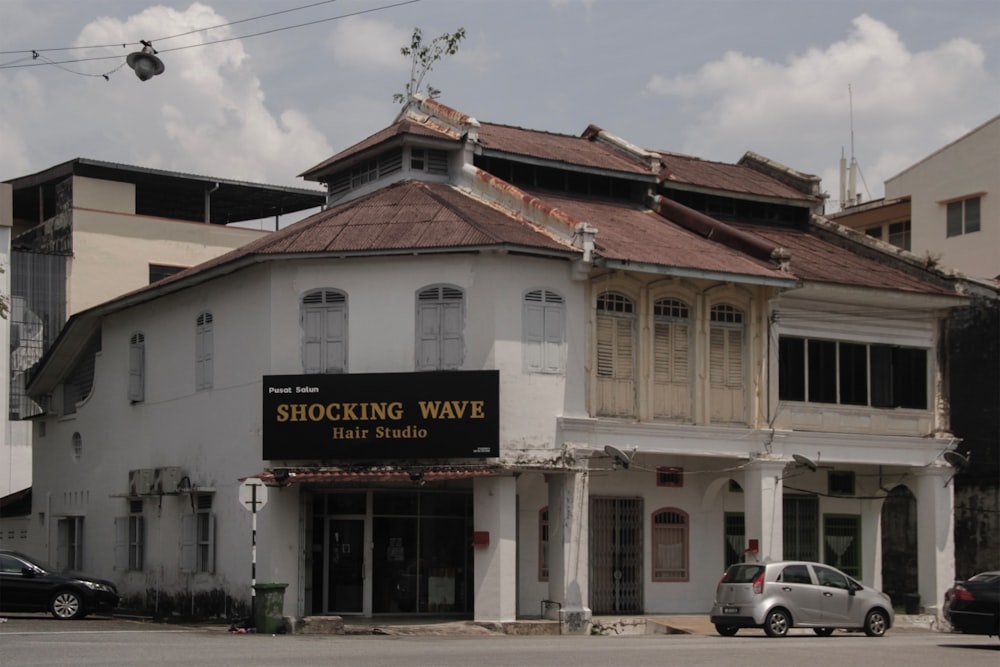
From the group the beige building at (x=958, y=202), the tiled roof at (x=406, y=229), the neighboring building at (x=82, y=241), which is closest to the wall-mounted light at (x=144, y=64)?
the tiled roof at (x=406, y=229)

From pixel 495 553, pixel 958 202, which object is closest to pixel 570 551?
pixel 495 553

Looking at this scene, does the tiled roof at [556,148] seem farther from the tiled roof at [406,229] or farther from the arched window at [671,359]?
the arched window at [671,359]

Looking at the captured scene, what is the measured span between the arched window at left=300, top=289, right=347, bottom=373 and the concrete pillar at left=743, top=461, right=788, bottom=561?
955 centimetres

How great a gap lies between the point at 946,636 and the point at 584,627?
25.0ft

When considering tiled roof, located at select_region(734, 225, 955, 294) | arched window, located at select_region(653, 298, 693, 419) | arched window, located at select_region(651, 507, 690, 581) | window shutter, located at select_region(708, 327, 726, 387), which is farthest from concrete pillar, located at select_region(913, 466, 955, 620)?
arched window, located at select_region(653, 298, 693, 419)

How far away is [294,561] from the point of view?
30250mm

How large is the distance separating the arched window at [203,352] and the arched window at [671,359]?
992 centimetres

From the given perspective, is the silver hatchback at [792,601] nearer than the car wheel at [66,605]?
Yes

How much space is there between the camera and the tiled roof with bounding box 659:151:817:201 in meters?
37.5

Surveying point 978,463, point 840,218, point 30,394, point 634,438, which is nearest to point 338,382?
point 634,438

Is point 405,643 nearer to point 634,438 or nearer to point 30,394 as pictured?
point 634,438

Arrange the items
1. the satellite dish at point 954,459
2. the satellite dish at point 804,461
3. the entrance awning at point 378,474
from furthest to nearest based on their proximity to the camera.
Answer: the satellite dish at point 954,459, the satellite dish at point 804,461, the entrance awning at point 378,474

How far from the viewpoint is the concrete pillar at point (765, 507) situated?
106 feet

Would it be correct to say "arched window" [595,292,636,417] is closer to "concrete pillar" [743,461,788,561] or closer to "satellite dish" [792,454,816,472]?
"concrete pillar" [743,461,788,561]
